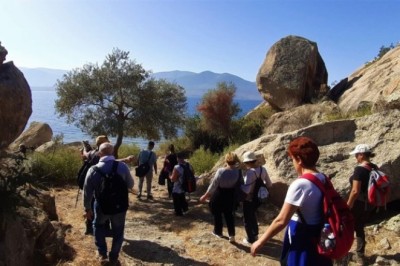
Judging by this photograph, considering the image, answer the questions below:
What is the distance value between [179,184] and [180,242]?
1.93m

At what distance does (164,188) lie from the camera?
14.7 m

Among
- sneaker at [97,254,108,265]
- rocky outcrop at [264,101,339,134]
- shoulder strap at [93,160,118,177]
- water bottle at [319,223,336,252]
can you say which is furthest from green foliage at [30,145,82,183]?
water bottle at [319,223,336,252]

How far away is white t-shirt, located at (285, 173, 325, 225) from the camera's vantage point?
3709mm

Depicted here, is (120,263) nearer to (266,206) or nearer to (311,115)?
(266,206)

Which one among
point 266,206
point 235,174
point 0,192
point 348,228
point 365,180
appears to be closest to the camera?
point 348,228

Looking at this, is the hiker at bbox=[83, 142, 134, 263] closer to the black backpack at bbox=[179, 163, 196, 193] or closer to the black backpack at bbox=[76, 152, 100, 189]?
the black backpack at bbox=[76, 152, 100, 189]

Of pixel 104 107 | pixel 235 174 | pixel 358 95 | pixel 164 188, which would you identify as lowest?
pixel 164 188

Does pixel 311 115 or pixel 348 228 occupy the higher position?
pixel 311 115

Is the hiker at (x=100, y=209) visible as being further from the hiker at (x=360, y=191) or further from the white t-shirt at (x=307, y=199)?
the hiker at (x=360, y=191)

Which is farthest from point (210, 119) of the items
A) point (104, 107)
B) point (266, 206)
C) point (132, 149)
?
point (266, 206)

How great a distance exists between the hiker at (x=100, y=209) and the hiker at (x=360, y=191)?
3711mm

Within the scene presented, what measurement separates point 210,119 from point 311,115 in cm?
712

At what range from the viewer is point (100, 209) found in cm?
631

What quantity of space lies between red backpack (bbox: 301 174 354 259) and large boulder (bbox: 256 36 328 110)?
749 inches
